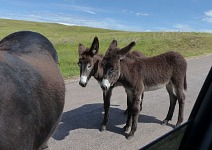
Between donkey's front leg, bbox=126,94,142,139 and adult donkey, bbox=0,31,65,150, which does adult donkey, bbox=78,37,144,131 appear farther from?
adult donkey, bbox=0,31,65,150

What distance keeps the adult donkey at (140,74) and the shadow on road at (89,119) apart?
490 millimetres

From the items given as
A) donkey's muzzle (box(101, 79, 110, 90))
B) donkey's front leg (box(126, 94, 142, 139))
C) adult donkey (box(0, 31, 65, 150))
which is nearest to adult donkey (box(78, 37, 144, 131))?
donkey's front leg (box(126, 94, 142, 139))

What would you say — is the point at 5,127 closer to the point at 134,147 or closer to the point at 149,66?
the point at 134,147

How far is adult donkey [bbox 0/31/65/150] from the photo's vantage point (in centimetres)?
203

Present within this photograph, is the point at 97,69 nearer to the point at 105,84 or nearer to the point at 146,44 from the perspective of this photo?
the point at 105,84

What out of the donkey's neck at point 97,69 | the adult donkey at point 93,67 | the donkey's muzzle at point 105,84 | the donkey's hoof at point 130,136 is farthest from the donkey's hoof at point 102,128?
the donkey's neck at point 97,69

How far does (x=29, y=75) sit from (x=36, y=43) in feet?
4.27

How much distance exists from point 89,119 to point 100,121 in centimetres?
25

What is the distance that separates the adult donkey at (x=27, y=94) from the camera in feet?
6.67

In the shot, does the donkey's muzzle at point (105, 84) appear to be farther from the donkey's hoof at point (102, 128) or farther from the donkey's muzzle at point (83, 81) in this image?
the donkey's hoof at point (102, 128)

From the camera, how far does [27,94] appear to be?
7.67 feet

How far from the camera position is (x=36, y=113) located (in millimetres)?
2490

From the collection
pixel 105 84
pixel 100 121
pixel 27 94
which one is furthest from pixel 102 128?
pixel 27 94

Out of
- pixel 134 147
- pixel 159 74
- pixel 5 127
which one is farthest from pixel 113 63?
pixel 5 127
